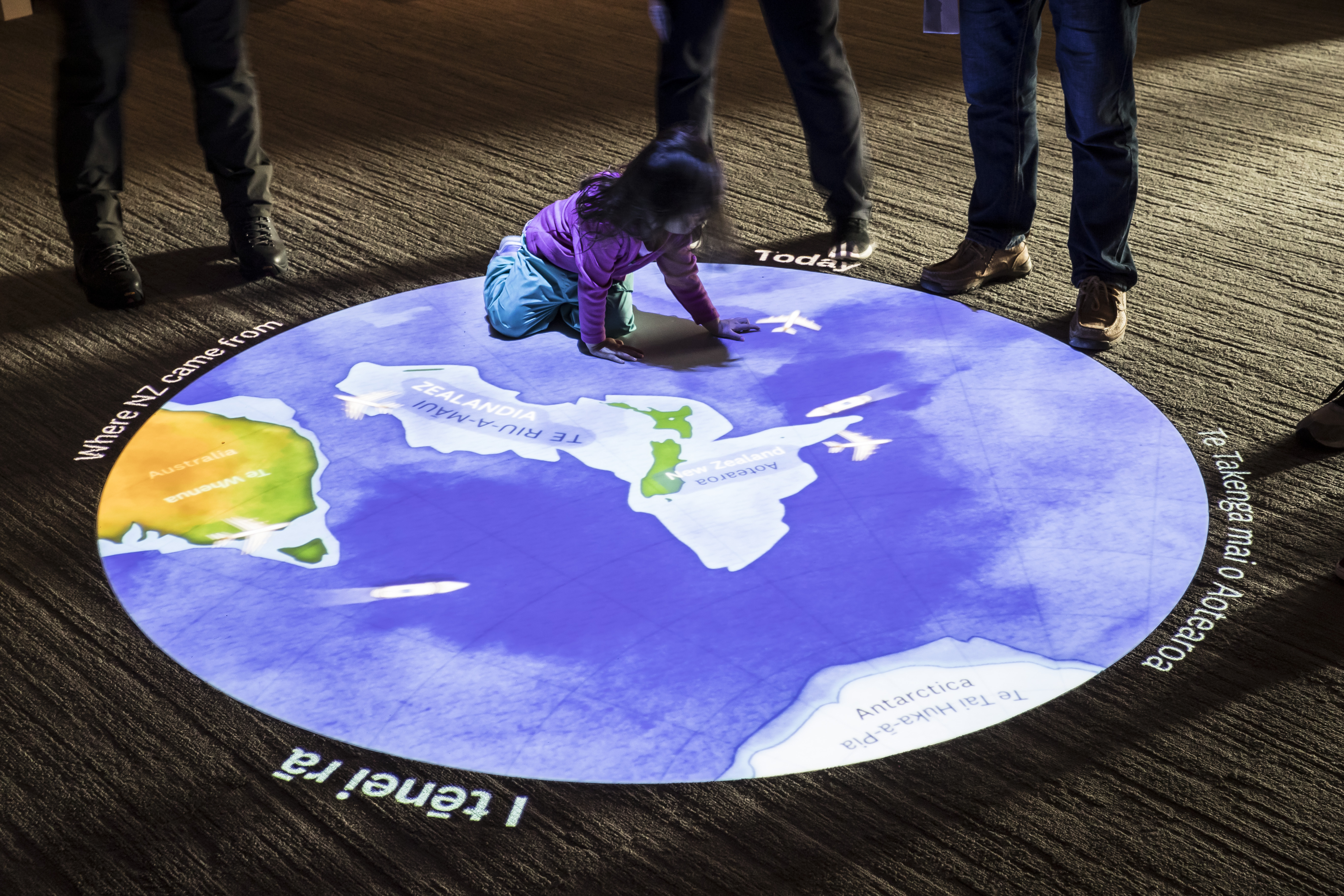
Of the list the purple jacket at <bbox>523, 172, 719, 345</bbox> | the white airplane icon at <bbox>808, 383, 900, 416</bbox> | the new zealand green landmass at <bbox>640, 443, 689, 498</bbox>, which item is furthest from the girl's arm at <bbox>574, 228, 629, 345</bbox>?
the white airplane icon at <bbox>808, 383, 900, 416</bbox>

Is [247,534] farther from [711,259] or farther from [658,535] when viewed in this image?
[711,259]

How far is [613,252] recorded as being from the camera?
2068 mm

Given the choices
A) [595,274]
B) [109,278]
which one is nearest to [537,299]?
[595,274]

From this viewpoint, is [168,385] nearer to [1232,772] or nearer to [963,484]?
[963,484]

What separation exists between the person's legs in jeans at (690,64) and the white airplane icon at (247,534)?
1185 millimetres

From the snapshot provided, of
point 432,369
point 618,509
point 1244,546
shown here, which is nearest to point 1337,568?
point 1244,546

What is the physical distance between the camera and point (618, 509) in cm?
178

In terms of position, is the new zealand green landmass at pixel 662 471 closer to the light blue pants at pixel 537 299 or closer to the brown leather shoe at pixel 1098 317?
the light blue pants at pixel 537 299

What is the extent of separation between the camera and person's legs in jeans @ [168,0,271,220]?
2369 mm

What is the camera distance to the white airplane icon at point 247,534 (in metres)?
1.75

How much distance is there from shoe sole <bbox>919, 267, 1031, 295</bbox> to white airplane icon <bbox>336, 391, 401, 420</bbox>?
3.69 feet

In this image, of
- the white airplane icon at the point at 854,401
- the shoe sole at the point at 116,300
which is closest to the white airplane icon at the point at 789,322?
the white airplane icon at the point at 854,401

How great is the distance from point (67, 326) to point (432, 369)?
2.72ft

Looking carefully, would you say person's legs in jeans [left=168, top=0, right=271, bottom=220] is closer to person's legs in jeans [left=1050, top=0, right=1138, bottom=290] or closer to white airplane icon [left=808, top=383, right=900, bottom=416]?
white airplane icon [left=808, top=383, right=900, bottom=416]
